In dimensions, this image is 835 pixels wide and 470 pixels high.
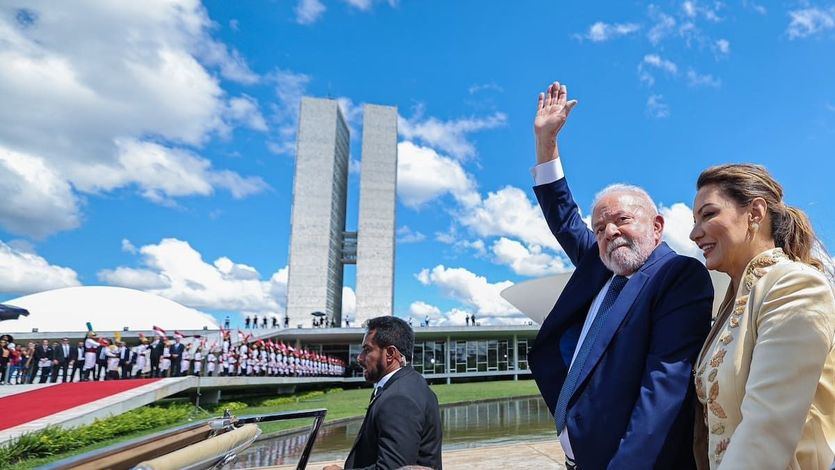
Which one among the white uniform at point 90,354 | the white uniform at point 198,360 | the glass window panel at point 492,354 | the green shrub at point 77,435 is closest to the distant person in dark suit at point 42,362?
the white uniform at point 90,354

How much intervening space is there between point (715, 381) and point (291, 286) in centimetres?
6942

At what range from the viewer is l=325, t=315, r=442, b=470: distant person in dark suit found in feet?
7.56

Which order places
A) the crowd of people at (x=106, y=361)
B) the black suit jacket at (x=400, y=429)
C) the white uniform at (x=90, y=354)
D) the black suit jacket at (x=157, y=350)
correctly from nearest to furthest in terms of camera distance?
1. the black suit jacket at (x=400, y=429)
2. the white uniform at (x=90, y=354)
3. the crowd of people at (x=106, y=361)
4. the black suit jacket at (x=157, y=350)

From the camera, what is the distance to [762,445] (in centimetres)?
122

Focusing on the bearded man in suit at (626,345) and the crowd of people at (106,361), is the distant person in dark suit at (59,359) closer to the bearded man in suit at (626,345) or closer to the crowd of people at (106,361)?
the crowd of people at (106,361)

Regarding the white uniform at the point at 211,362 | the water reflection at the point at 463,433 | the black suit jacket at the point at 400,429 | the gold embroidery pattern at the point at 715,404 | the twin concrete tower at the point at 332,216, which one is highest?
the twin concrete tower at the point at 332,216

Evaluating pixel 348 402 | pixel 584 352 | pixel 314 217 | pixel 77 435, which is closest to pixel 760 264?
pixel 584 352

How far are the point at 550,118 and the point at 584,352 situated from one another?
3.59 feet

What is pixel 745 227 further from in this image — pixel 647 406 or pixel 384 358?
pixel 384 358

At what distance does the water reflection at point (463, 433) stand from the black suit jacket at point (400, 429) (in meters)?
3.34

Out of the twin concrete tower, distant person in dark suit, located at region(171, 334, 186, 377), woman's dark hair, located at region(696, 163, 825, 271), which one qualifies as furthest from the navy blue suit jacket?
the twin concrete tower

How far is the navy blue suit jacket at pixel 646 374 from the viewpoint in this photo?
153 cm

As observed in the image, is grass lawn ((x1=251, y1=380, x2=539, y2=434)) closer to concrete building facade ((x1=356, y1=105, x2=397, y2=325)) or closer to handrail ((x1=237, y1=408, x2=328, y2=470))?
handrail ((x1=237, y1=408, x2=328, y2=470))

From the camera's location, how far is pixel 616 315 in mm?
1797
